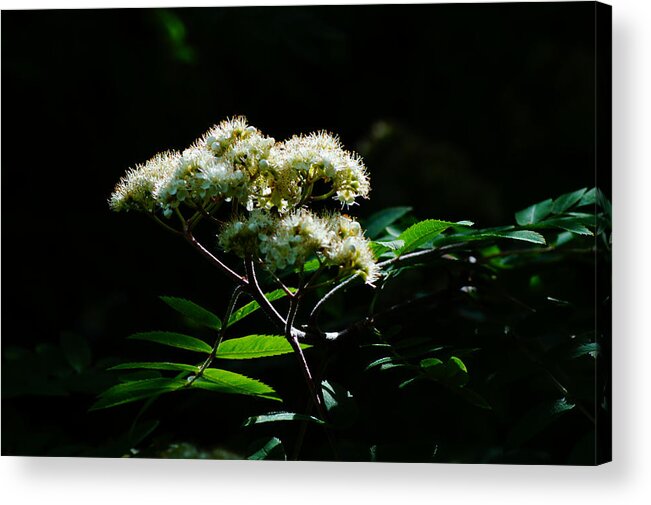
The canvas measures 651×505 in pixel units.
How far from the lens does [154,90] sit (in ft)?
8.01

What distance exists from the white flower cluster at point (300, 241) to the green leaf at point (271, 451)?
322 millimetres

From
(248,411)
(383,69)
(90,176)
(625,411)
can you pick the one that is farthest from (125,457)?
(383,69)

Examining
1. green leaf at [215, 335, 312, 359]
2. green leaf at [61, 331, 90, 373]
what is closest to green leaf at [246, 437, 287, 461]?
green leaf at [215, 335, 312, 359]

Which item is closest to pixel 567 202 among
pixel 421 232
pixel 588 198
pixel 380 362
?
pixel 588 198

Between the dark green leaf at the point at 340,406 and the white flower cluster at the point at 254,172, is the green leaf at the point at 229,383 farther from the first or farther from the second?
the white flower cluster at the point at 254,172

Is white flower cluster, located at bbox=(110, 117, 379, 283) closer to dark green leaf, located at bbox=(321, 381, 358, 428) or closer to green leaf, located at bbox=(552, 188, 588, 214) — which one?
dark green leaf, located at bbox=(321, 381, 358, 428)

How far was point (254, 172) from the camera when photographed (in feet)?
3.76

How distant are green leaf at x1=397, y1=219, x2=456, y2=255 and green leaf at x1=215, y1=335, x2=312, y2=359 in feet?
0.69

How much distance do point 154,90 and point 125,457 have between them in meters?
1.23

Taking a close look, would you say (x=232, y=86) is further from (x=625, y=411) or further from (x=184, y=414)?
(x=625, y=411)

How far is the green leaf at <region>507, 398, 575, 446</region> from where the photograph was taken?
124cm

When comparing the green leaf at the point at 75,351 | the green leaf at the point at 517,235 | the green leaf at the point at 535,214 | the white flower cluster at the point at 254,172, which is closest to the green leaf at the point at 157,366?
the white flower cluster at the point at 254,172

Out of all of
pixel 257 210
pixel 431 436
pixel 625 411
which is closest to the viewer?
pixel 257 210

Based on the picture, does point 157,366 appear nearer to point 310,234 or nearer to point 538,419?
point 310,234
